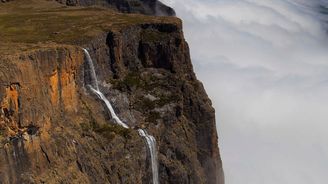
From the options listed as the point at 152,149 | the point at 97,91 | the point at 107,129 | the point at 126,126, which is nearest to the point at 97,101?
the point at 97,91

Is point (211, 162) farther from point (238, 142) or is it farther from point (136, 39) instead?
point (238, 142)

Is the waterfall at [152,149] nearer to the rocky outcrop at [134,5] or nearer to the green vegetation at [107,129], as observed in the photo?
the green vegetation at [107,129]

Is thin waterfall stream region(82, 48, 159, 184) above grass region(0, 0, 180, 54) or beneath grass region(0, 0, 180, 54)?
beneath

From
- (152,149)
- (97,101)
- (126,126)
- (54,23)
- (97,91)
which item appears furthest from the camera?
(54,23)

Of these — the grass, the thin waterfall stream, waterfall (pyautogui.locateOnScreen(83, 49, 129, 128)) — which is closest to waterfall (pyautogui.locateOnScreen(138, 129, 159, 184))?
the thin waterfall stream

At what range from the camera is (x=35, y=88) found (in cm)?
6162

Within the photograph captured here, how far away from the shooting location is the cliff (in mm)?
59750

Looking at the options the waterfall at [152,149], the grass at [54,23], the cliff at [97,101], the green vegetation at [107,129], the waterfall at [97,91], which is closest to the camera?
the cliff at [97,101]

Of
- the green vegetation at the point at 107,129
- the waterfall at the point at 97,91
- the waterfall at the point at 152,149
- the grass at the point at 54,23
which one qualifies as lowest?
the waterfall at the point at 152,149

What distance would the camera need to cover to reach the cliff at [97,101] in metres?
59.8

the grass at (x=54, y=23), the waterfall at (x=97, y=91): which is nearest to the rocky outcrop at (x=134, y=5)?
the grass at (x=54, y=23)

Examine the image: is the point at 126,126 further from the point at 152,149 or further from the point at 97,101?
the point at 97,101

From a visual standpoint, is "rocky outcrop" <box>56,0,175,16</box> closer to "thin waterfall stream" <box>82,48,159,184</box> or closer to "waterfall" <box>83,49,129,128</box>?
"waterfall" <box>83,49,129,128</box>

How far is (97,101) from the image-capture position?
7469 centimetres
